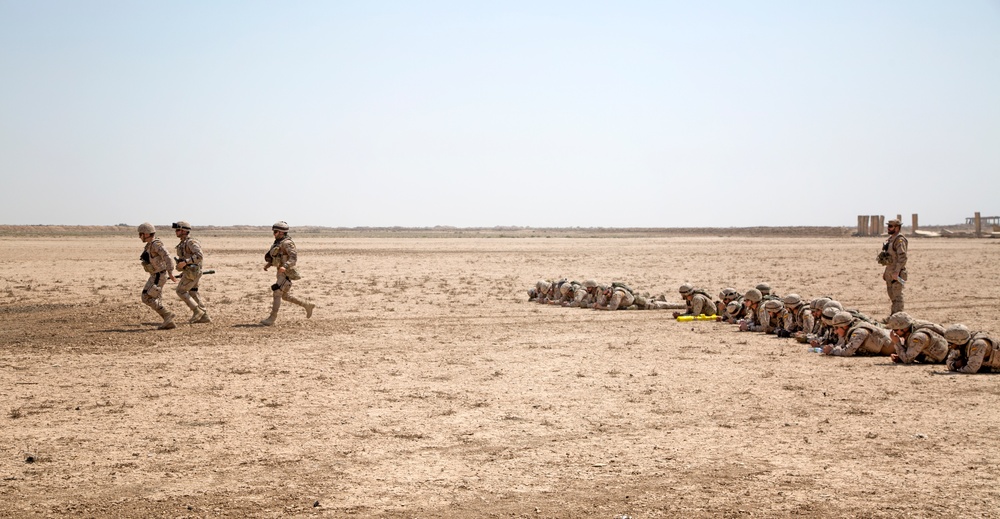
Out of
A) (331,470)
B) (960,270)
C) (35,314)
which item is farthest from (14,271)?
(960,270)

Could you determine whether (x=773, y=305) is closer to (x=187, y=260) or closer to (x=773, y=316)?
(x=773, y=316)

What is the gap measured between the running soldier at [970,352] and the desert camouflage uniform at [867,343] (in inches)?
58.9

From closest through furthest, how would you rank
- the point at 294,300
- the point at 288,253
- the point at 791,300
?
the point at 791,300
the point at 288,253
the point at 294,300

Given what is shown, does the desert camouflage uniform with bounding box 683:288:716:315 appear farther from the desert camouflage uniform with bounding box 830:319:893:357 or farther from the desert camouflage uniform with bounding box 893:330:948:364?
the desert camouflage uniform with bounding box 893:330:948:364

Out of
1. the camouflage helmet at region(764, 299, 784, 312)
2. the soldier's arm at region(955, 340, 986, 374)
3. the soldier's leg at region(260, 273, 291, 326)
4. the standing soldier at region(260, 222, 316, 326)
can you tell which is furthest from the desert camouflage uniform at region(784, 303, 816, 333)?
the soldier's leg at region(260, 273, 291, 326)

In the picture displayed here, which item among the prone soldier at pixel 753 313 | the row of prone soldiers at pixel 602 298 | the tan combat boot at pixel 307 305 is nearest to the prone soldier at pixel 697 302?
the row of prone soldiers at pixel 602 298

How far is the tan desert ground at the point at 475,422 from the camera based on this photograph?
728 centimetres

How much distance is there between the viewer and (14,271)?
35.5 metres

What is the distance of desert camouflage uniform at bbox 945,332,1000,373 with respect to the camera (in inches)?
482

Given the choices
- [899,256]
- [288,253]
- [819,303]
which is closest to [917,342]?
[819,303]

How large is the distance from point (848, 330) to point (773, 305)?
2.45 m

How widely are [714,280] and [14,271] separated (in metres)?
28.2

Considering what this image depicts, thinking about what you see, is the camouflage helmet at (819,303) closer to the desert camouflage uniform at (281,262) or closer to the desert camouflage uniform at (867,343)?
the desert camouflage uniform at (867,343)

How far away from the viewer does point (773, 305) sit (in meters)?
17.0
